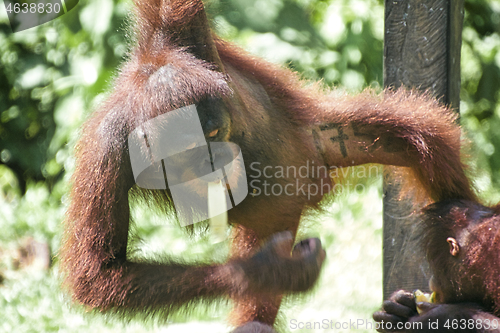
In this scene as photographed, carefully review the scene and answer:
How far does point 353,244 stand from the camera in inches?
151

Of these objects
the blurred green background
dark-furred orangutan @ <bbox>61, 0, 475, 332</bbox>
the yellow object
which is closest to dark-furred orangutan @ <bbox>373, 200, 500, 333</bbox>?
the yellow object

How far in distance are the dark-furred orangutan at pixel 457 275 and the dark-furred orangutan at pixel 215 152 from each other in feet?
0.57

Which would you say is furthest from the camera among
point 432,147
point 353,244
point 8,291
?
point 353,244

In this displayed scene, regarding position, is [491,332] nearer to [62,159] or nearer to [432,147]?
[432,147]

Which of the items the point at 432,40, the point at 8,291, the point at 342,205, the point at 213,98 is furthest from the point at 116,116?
the point at 342,205

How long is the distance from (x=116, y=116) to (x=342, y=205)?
2.93 meters

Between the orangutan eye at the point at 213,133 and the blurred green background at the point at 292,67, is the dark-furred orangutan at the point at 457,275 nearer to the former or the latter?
the orangutan eye at the point at 213,133

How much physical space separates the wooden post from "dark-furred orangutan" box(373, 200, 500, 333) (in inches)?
7.4

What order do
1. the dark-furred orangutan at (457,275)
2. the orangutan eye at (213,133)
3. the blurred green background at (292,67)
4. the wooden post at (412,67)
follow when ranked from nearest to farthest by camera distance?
1. the orangutan eye at (213,133)
2. the dark-furred orangutan at (457,275)
3. the wooden post at (412,67)
4. the blurred green background at (292,67)

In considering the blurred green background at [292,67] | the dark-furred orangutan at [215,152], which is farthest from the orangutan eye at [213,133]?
the blurred green background at [292,67]

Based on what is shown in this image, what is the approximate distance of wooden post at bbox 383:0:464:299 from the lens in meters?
2.05

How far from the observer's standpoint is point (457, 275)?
6.32 feet

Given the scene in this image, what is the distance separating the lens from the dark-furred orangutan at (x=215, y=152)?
1.54 m

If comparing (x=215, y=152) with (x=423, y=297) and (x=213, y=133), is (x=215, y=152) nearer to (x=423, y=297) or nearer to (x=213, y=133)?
(x=213, y=133)
